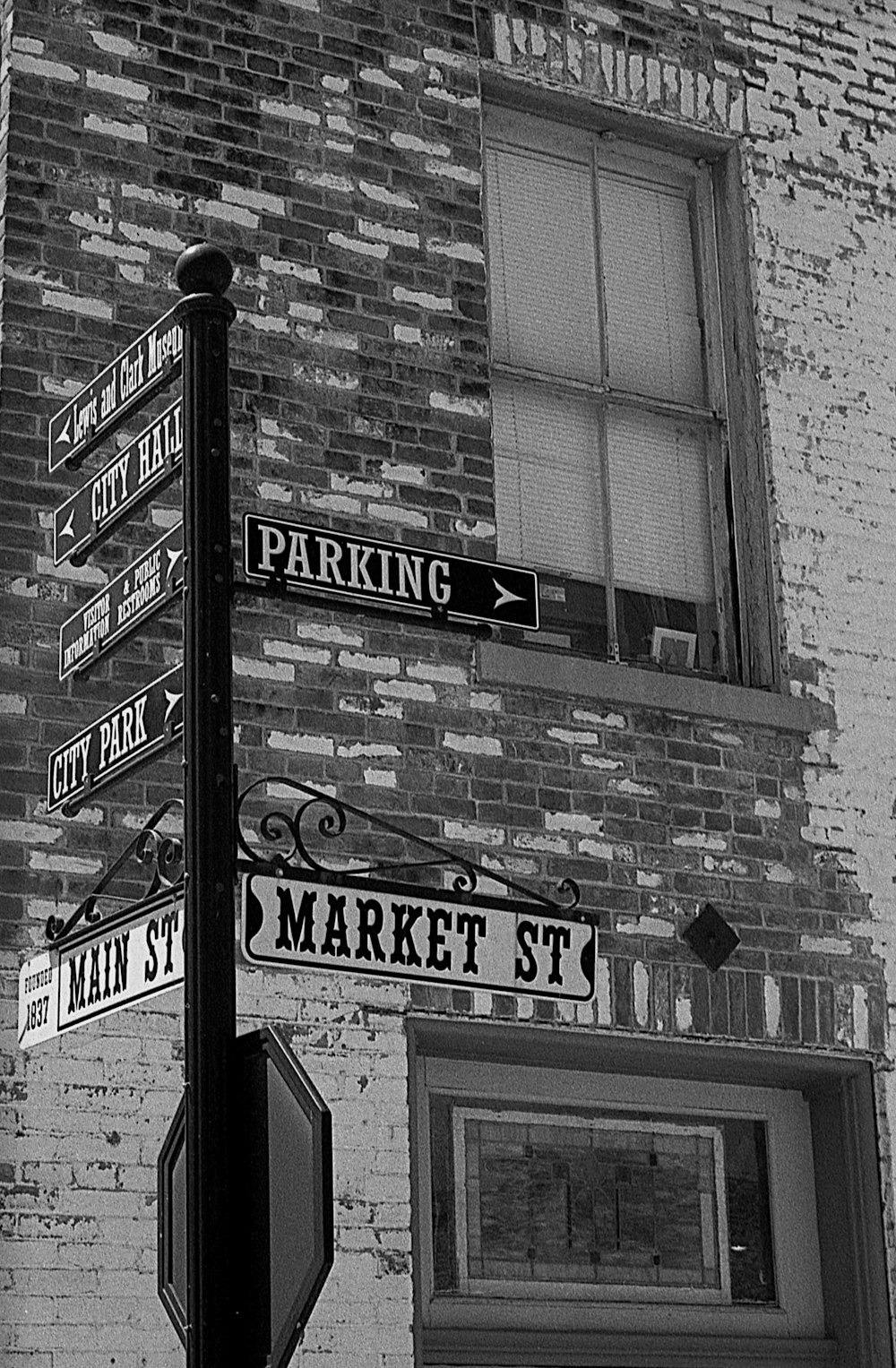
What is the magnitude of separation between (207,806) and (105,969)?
49 centimetres

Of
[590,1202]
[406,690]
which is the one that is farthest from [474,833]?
[590,1202]

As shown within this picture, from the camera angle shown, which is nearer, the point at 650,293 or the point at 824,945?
the point at 824,945

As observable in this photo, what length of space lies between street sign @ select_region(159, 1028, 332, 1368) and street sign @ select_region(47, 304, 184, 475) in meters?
1.41

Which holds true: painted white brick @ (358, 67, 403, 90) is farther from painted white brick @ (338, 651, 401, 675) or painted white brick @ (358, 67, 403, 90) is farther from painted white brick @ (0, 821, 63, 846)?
painted white brick @ (0, 821, 63, 846)

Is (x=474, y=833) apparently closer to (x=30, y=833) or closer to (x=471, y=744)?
Result: (x=471, y=744)

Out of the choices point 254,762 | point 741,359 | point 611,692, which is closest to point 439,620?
point 254,762

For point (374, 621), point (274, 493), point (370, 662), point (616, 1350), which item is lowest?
point (616, 1350)

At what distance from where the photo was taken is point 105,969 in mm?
4461

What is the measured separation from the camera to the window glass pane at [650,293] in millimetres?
8047

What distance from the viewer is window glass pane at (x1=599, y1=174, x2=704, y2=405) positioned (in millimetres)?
8047

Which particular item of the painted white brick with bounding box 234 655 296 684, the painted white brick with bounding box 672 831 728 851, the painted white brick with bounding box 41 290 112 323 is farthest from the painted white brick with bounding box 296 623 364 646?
the painted white brick with bounding box 672 831 728 851

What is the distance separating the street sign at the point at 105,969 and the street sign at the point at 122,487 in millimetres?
864

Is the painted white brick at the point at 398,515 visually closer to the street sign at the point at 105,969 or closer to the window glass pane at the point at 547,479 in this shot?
the window glass pane at the point at 547,479

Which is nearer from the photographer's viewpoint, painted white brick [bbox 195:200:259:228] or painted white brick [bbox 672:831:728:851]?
painted white brick [bbox 195:200:259:228]
